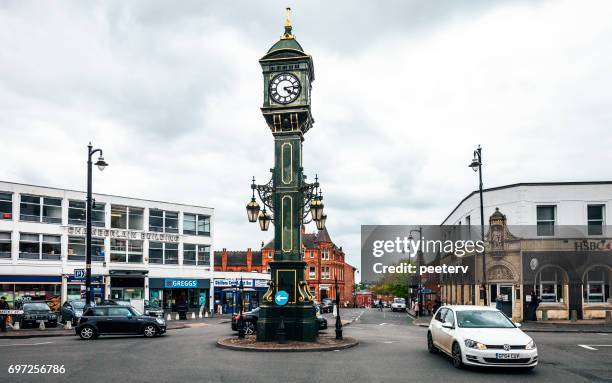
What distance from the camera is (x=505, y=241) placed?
36.2m

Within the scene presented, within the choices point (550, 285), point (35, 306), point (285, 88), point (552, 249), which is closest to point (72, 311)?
point (35, 306)

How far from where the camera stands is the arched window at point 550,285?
34844 mm

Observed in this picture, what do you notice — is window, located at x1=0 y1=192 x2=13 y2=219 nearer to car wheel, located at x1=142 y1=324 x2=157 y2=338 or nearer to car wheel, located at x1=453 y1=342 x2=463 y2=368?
car wheel, located at x1=142 y1=324 x2=157 y2=338

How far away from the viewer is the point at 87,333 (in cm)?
2264

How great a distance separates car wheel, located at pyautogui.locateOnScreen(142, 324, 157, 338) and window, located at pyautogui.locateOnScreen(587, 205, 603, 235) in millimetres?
26695

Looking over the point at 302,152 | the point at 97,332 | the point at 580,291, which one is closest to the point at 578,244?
the point at 580,291

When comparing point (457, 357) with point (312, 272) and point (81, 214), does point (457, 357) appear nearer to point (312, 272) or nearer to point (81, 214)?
point (81, 214)

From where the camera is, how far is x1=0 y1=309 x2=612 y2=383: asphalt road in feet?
41.1

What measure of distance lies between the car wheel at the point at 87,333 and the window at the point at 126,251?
98.2ft

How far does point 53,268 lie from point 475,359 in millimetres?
41435

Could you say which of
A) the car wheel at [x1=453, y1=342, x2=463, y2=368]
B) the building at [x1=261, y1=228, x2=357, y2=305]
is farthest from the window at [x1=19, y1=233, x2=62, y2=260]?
the building at [x1=261, y1=228, x2=357, y2=305]

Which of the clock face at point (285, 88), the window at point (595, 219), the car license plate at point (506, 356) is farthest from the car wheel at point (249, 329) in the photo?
the window at point (595, 219)

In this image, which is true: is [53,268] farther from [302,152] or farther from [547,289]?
[547,289]

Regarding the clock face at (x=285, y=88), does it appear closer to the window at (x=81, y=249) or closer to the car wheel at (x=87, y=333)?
the car wheel at (x=87, y=333)
